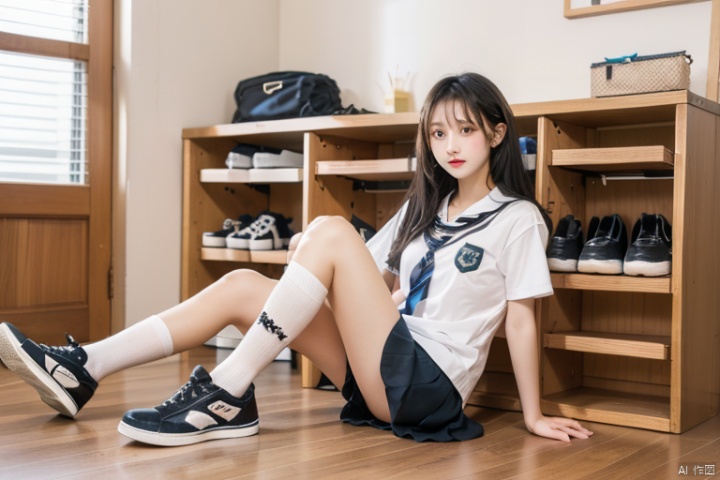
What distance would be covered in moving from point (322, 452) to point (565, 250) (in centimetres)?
79

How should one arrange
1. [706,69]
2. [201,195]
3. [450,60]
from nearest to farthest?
[706,69], [450,60], [201,195]

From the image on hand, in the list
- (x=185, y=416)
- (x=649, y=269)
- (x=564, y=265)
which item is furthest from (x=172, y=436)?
(x=649, y=269)

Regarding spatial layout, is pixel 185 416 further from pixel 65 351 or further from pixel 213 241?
pixel 213 241

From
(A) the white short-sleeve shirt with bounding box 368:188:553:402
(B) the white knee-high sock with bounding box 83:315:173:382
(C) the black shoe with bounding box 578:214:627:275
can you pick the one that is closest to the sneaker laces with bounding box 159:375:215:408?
(B) the white knee-high sock with bounding box 83:315:173:382

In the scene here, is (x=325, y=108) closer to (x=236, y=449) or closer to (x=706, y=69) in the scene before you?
(x=706, y=69)

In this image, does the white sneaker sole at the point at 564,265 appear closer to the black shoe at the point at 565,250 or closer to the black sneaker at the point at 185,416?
the black shoe at the point at 565,250

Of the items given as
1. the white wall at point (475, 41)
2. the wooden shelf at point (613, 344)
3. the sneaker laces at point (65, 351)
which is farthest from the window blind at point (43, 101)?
the wooden shelf at point (613, 344)

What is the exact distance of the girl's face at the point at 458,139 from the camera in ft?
6.18

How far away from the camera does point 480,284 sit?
1.87 m

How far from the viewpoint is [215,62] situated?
10.3 ft

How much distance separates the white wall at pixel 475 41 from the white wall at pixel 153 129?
1.39 ft

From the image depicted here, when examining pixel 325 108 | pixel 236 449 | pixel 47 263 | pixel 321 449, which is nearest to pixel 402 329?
pixel 321 449

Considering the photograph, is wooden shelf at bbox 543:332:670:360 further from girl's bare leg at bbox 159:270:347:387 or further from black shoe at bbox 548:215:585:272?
girl's bare leg at bbox 159:270:347:387

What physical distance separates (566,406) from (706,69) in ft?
3.15
